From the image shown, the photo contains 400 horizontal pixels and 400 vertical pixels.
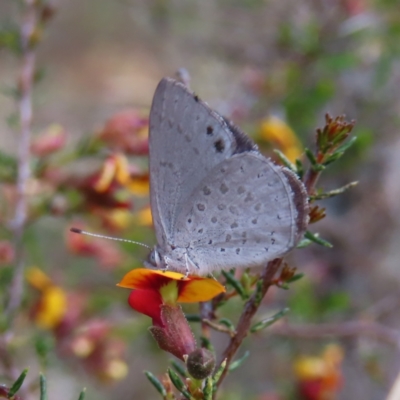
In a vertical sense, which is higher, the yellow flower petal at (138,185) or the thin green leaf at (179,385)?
the yellow flower petal at (138,185)

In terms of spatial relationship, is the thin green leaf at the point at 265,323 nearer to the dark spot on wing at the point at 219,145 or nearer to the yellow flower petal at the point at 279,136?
the dark spot on wing at the point at 219,145

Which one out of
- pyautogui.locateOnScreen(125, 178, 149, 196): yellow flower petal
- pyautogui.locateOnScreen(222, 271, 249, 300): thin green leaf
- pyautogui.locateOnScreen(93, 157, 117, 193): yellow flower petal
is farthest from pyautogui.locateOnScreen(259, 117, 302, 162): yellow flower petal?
pyautogui.locateOnScreen(222, 271, 249, 300): thin green leaf

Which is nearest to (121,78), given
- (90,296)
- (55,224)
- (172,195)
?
(55,224)

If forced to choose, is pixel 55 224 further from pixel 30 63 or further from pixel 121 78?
pixel 121 78

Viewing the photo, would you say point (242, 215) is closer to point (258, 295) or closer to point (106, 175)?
point (258, 295)

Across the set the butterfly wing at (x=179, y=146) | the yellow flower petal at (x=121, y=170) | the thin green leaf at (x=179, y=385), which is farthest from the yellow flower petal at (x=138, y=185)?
the thin green leaf at (x=179, y=385)

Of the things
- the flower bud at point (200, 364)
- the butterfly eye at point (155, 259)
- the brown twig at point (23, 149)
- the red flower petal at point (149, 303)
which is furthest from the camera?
the brown twig at point (23, 149)

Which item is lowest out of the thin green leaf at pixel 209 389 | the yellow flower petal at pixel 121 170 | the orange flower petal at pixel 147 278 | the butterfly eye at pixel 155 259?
the thin green leaf at pixel 209 389

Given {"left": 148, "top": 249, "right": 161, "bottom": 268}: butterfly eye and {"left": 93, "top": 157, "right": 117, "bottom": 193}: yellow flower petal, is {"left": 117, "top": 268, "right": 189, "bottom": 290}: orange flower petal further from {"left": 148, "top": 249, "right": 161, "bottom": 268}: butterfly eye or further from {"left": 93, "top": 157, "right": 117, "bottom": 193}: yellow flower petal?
{"left": 93, "top": 157, "right": 117, "bottom": 193}: yellow flower petal
